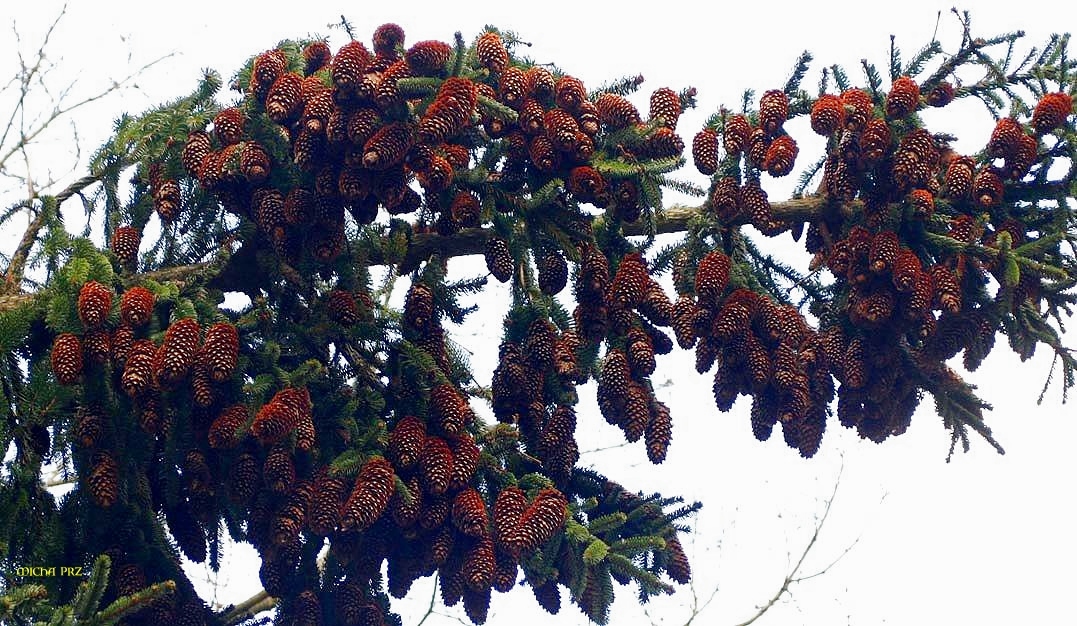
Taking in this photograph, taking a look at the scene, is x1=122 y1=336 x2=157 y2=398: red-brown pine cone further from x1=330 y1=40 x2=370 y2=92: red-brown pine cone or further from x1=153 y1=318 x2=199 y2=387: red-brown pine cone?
x1=330 y1=40 x2=370 y2=92: red-brown pine cone

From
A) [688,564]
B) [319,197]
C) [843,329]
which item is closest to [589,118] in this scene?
[319,197]

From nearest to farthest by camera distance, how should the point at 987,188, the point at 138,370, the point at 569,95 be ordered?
the point at 138,370
the point at 569,95
the point at 987,188

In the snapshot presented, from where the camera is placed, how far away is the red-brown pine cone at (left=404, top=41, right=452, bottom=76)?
4648mm

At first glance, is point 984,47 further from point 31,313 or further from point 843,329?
point 31,313

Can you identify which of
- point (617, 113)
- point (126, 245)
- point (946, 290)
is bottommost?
point (946, 290)

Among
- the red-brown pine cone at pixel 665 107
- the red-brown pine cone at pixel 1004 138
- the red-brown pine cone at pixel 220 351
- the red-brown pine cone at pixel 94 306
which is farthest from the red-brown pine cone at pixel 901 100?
the red-brown pine cone at pixel 94 306

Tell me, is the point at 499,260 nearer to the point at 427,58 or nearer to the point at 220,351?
the point at 427,58

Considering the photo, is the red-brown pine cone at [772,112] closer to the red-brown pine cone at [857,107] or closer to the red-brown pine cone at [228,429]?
the red-brown pine cone at [857,107]

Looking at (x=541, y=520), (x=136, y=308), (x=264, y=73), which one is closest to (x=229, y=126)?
(x=264, y=73)

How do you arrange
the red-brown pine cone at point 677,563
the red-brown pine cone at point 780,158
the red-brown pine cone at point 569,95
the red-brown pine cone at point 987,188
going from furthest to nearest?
the red-brown pine cone at point 987,188
the red-brown pine cone at point 677,563
the red-brown pine cone at point 780,158
the red-brown pine cone at point 569,95

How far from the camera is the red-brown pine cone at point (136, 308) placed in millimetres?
4270

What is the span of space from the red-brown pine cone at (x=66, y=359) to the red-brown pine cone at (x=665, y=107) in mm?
2138

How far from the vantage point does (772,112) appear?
5109 mm

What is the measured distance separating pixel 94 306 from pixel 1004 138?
3437mm
